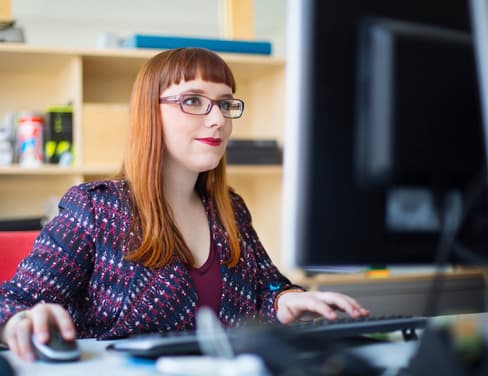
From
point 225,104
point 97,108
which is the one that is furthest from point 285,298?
point 97,108

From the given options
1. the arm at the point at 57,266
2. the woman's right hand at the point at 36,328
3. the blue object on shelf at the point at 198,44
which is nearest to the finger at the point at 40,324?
the woman's right hand at the point at 36,328

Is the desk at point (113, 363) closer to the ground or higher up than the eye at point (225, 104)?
closer to the ground

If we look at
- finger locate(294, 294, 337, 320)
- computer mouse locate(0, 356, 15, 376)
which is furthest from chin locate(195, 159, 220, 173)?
computer mouse locate(0, 356, 15, 376)

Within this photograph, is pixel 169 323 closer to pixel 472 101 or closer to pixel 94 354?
pixel 94 354

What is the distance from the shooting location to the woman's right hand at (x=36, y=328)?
825mm

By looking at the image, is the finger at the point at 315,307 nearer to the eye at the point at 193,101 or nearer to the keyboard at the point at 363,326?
the keyboard at the point at 363,326

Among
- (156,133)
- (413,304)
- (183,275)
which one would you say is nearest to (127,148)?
(156,133)

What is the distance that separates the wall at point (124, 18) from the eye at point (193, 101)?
4897 mm

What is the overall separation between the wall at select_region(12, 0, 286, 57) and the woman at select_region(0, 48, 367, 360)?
4.87 metres

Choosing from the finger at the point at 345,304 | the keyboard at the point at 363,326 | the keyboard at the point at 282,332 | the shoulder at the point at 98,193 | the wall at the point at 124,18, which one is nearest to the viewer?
the keyboard at the point at 282,332

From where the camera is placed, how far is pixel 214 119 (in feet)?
4.32

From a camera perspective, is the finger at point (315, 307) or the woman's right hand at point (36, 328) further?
the finger at point (315, 307)

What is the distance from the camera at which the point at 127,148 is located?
54.8 inches

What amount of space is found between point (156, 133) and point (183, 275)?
0.95 feet
